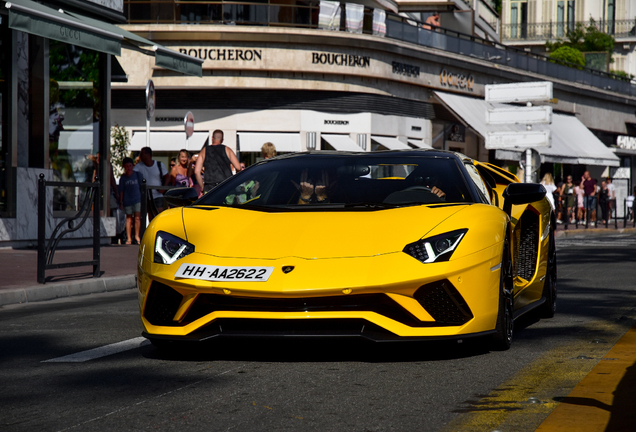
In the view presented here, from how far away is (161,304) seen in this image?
5059mm

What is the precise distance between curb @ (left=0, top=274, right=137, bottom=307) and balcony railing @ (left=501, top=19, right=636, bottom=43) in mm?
69155

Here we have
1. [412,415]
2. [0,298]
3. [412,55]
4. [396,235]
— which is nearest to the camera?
[412,415]

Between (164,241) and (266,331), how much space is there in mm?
817

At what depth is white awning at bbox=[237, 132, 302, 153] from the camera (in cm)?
2944

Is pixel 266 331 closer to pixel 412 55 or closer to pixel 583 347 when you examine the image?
pixel 583 347

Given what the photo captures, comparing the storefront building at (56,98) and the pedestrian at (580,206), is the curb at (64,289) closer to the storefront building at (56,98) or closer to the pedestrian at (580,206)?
the storefront building at (56,98)

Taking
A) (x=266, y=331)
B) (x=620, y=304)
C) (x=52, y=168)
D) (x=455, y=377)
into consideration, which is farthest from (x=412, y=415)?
(x=52, y=168)

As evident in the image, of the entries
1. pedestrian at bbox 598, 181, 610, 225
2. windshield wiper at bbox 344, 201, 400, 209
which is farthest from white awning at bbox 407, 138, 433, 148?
windshield wiper at bbox 344, 201, 400, 209

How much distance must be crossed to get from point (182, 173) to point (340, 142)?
1282cm

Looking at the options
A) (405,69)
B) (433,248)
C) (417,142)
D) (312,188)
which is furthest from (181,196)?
(417,142)

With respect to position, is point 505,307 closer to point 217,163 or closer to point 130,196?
point 217,163

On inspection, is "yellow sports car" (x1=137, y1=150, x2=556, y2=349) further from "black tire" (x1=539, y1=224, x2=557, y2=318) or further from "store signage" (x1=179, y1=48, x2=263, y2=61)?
"store signage" (x1=179, y1=48, x2=263, y2=61)

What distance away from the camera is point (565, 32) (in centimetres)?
7669

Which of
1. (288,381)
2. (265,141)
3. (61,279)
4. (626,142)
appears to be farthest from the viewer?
(626,142)
